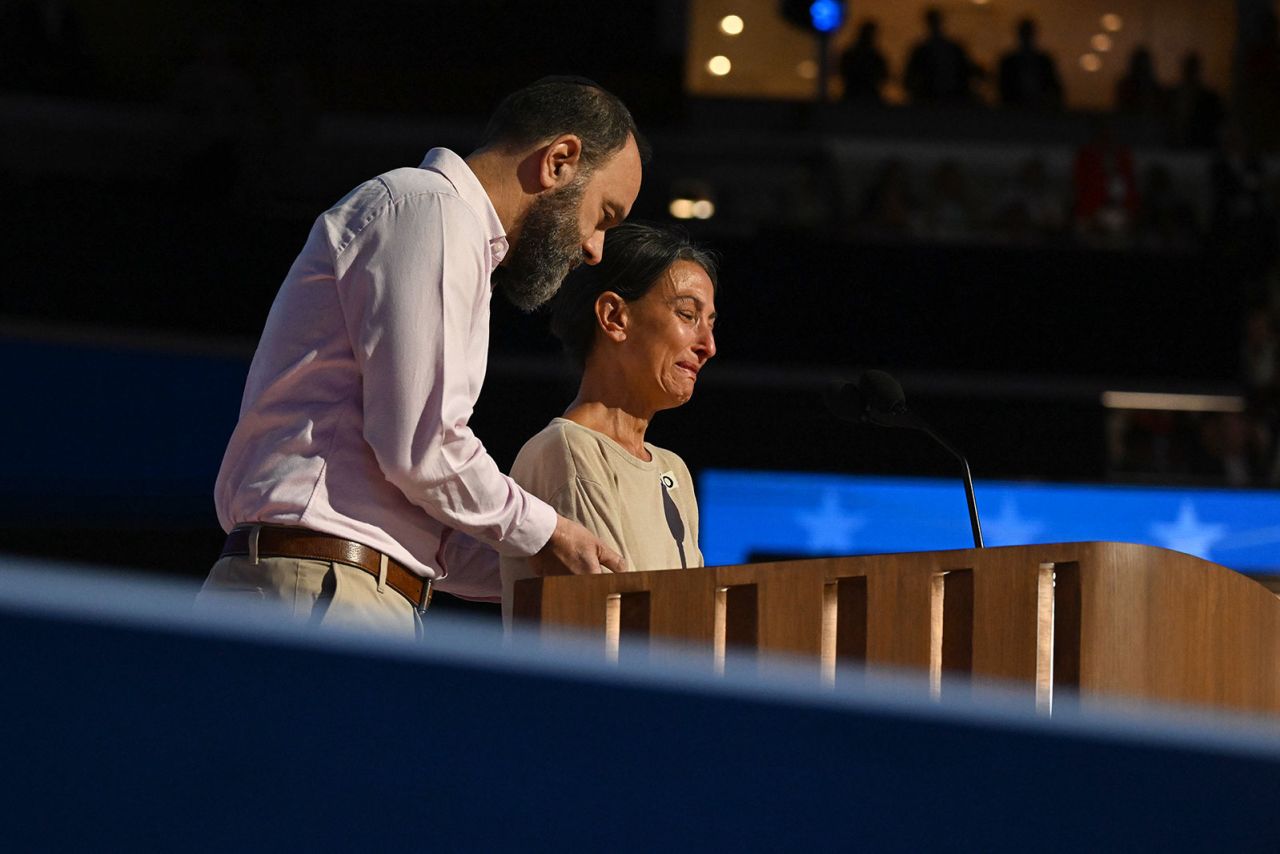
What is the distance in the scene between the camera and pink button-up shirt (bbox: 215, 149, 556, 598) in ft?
5.90

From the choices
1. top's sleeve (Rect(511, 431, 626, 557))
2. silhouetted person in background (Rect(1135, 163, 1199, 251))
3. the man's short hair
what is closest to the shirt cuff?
top's sleeve (Rect(511, 431, 626, 557))

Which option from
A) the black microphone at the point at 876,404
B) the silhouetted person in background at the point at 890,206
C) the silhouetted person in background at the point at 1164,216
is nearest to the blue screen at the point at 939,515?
the silhouetted person in background at the point at 890,206

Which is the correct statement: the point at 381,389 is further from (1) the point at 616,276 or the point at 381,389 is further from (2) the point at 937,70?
(2) the point at 937,70

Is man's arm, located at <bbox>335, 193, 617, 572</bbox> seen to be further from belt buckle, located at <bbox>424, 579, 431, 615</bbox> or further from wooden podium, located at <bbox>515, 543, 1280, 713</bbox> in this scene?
wooden podium, located at <bbox>515, 543, 1280, 713</bbox>

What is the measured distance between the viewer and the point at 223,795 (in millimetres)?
661

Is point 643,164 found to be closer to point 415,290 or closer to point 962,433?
point 415,290

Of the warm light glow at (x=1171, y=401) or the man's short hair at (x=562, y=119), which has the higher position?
the man's short hair at (x=562, y=119)

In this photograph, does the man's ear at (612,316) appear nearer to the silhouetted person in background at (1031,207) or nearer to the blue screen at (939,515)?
the blue screen at (939,515)

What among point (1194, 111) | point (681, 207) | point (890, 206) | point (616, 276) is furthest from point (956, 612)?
point (1194, 111)

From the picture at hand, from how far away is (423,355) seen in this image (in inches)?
70.7

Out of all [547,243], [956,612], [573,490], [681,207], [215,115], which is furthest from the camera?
[681,207]

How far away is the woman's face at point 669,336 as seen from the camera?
8.05ft

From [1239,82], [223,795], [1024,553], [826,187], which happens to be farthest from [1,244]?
[1239,82]

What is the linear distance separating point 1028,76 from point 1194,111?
1089 millimetres
